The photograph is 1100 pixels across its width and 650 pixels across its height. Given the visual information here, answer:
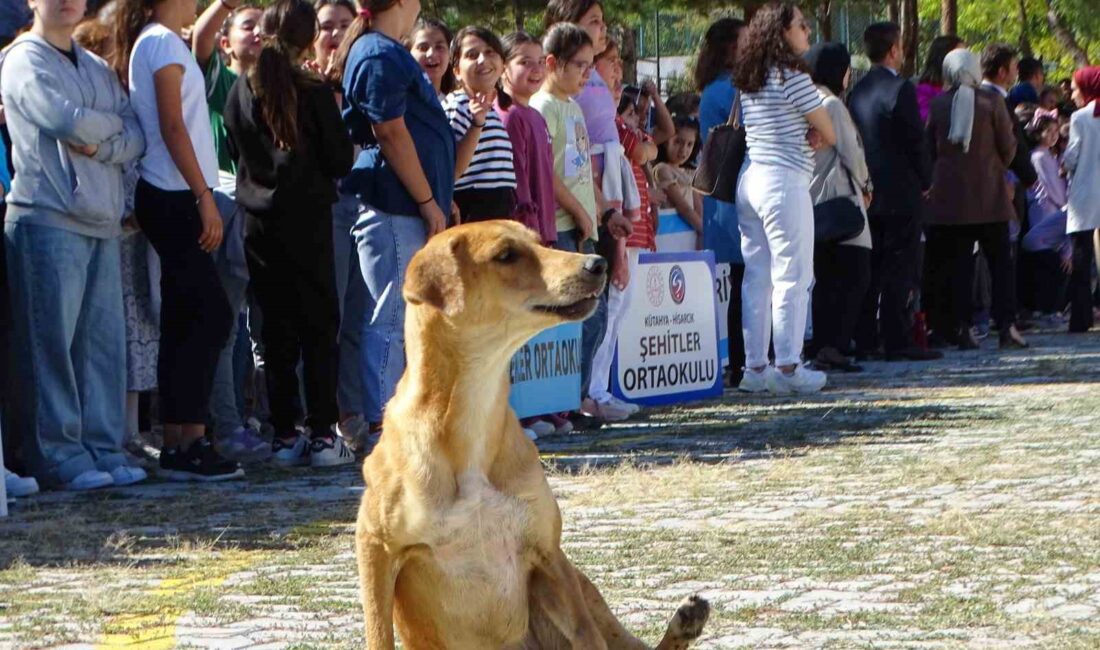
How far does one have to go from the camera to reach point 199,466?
8.51m

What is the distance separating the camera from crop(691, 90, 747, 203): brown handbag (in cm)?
1209

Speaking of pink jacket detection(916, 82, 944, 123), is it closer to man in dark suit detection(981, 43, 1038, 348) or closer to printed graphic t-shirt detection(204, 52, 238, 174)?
man in dark suit detection(981, 43, 1038, 348)

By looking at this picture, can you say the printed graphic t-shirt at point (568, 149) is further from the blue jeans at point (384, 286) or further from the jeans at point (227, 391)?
the jeans at point (227, 391)

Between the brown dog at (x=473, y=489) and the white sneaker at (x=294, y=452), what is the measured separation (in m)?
4.34

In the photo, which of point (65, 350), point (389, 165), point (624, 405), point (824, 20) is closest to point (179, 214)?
point (65, 350)

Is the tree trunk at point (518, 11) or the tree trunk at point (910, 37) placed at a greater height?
the tree trunk at point (518, 11)

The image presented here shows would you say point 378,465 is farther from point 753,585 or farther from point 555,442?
point 555,442

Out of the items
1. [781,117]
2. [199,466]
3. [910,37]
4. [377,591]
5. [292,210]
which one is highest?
[910,37]

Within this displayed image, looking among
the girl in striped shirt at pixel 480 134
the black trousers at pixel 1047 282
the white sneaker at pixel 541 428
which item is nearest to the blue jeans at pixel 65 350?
→ the girl in striped shirt at pixel 480 134

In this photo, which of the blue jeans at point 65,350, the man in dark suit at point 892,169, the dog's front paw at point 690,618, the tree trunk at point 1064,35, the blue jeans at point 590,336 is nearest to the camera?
the dog's front paw at point 690,618

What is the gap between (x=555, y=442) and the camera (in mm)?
9969

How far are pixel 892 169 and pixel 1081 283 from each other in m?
3.83

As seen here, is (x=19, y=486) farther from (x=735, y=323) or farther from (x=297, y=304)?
(x=735, y=323)

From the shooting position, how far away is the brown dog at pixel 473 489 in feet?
14.6
